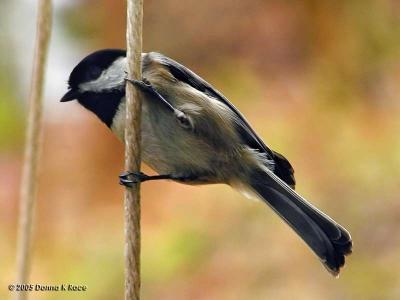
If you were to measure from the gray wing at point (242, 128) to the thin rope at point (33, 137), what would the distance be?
23.2 inches

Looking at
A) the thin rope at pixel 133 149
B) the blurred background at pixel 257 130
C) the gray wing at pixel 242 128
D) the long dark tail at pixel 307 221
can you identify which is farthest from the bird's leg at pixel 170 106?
the blurred background at pixel 257 130

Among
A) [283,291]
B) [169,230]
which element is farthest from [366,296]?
Answer: [169,230]

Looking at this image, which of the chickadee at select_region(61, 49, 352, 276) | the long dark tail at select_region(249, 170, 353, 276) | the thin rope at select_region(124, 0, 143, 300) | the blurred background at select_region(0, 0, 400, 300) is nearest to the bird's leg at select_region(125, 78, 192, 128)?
the chickadee at select_region(61, 49, 352, 276)

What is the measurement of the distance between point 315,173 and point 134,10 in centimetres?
269

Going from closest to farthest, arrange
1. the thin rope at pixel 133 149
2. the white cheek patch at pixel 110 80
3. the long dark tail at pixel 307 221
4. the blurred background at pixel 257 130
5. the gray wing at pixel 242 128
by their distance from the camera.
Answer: the thin rope at pixel 133 149
the long dark tail at pixel 307 221
the white cheek patch at pixel 110 80
the gray wing at pixel 242 128
the blurred background at pixel 257 130

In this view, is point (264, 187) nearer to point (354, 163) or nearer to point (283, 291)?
point (283, 291)

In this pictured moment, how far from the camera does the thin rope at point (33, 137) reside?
1098mm

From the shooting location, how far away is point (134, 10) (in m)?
1.05

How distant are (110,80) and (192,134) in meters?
0.22

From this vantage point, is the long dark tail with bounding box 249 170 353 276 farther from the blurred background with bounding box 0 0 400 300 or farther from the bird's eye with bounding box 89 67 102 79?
the blurred background with bounding box 0 0 400 300

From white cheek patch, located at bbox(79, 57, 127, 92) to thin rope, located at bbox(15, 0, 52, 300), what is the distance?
0.45m

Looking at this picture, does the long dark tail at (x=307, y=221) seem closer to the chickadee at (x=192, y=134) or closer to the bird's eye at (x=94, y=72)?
the chickadee at (x=192, y=134)

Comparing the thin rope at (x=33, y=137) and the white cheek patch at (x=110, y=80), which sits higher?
the white cheek patch at (x=110, y=80)

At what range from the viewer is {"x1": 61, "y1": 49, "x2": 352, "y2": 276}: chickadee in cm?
158
